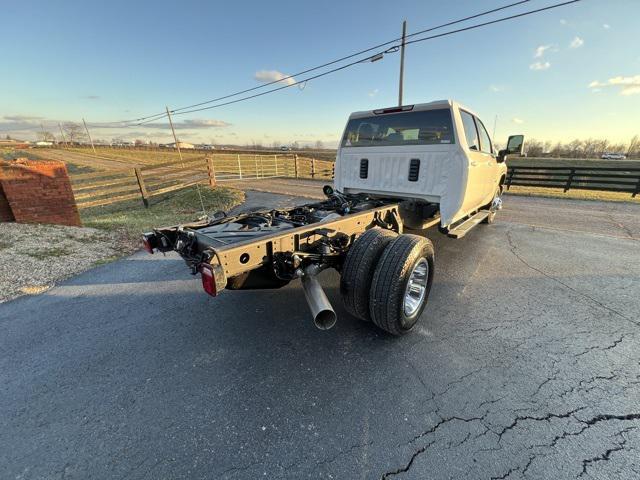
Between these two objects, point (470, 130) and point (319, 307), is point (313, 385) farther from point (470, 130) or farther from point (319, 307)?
point (470, 130)

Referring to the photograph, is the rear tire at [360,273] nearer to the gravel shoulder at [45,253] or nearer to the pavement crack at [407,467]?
the pavement crack at [407,467]

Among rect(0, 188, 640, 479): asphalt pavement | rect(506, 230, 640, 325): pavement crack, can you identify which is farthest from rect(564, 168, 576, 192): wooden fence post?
rect(0, 188, 640, 479): asphalt pavement

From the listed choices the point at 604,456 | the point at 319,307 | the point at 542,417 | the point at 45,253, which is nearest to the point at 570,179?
the point at 542,417

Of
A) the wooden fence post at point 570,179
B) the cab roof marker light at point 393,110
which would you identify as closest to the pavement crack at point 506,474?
the cab roof marker light at point 393,110

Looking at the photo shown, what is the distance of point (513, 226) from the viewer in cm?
689

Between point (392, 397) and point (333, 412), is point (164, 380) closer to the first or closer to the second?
point (333, 412)

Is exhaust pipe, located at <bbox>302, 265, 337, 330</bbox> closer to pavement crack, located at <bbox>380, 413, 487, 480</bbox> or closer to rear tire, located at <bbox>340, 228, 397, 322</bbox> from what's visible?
rear tire, located at <bbox>340, 228, 397, 322</bbox>

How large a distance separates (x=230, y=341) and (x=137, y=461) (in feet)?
3.71

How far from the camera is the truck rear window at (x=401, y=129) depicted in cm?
394

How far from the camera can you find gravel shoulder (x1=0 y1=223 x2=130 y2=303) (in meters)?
3.92

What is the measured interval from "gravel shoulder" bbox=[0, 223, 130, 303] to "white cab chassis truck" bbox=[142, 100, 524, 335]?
249cm

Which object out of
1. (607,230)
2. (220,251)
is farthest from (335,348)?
(607,230)

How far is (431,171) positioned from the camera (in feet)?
13.2

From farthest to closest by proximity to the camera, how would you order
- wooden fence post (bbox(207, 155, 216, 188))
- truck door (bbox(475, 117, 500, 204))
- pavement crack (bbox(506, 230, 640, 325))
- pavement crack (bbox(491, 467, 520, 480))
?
wooden fence post (bbox(207, 155, 216, 188))
truck door (bbox(475, 117, 500, 204))
pavement crack (bbox(506, 230, 640, 325))
pavement crack (bbox(491, 467, 520, 480))
